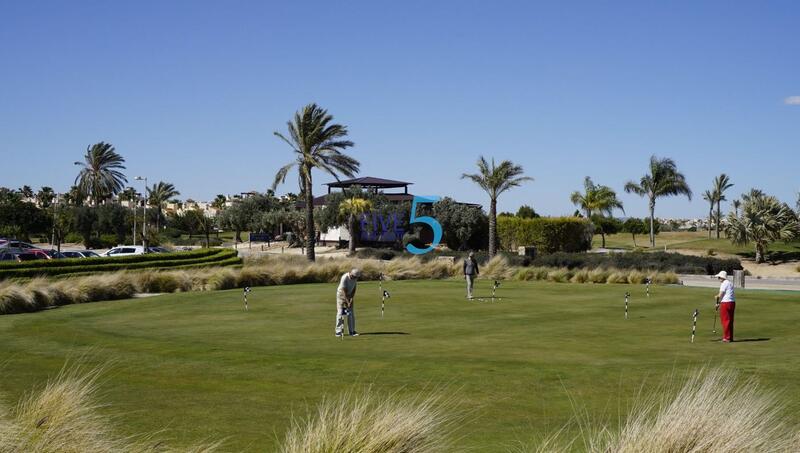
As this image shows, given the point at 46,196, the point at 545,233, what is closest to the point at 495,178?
the point at 545,233

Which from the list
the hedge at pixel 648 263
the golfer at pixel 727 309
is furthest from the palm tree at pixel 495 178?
the golfer at pixel 727 309

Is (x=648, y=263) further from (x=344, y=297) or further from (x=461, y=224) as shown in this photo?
(x=344, y=297)

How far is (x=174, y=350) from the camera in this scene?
1934cm

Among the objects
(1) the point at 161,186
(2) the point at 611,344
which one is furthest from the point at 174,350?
(1) the point at 161,186

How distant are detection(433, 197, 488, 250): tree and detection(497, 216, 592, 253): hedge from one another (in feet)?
14.9

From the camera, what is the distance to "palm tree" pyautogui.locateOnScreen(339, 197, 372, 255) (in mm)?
91625

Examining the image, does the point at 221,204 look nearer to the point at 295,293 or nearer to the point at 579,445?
the point at 295,293

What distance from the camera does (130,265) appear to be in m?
45.6

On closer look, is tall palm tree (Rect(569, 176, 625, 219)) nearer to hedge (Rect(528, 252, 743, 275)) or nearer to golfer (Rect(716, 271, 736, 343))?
hedge (Rect(528, 252, 743, 275))

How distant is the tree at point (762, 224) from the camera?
73750mm

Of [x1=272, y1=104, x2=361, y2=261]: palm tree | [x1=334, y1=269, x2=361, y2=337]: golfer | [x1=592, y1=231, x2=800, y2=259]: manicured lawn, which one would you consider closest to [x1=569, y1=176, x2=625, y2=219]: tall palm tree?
[x1=592, y1=231, x2=800, y2=259]: manicured lawn

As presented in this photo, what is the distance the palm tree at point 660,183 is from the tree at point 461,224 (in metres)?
20.7

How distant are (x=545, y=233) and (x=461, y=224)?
1056 centimetres

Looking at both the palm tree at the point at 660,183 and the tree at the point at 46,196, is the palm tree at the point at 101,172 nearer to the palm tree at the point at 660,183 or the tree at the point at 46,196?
the tree at the point at 46,196
